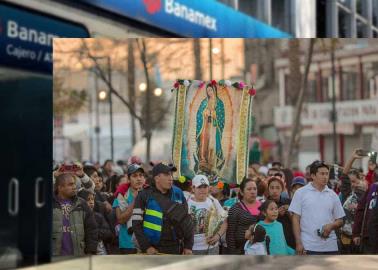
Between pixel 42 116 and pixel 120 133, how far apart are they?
201 centimetres

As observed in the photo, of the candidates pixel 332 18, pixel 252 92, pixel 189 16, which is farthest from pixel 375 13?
pixel 252 92

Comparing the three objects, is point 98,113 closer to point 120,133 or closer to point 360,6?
point 120,133

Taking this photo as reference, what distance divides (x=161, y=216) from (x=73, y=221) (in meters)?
0.75

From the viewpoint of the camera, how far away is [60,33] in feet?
27.0

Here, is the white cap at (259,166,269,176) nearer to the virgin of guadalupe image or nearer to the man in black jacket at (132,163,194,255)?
the virgin of guadalupe image

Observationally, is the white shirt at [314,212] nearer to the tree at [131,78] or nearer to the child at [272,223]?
the child at [272,223]

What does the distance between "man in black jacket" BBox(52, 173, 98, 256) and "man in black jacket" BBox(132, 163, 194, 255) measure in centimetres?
38

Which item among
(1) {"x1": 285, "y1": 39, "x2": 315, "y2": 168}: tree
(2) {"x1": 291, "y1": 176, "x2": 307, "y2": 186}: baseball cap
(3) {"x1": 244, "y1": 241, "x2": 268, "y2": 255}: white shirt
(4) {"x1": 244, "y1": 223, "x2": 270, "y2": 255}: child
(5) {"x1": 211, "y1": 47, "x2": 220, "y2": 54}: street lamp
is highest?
(5) {"x1": 211, "y1": 47, "x2": 220, "y2": 54}: street lamp

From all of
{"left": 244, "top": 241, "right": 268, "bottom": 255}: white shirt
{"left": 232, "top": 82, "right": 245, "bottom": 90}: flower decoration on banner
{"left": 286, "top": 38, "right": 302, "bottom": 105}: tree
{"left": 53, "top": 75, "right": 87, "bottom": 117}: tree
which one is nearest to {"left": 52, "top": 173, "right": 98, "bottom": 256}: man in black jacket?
{"left": 53, "top": 75, "right": 87, "bottom": 117}: tree

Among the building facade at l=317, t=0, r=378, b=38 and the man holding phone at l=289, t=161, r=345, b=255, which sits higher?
the building facade at l=317, t=0, r=378, b=38

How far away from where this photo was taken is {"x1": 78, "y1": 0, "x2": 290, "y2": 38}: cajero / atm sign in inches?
383

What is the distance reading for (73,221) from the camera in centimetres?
555

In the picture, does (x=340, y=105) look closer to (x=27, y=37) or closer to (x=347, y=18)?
(x=27, y=37)

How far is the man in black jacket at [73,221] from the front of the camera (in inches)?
218
